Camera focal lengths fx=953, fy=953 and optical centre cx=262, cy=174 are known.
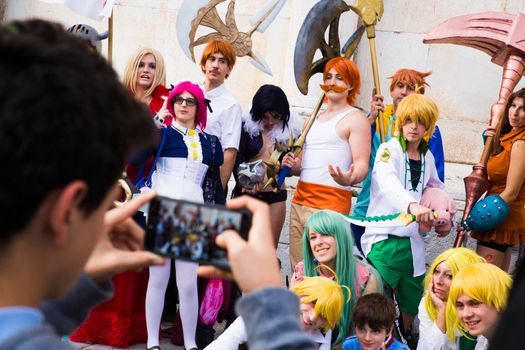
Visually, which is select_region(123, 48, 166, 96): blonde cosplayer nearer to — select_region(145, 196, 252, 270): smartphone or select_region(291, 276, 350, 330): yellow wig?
select_region(291, 276, 350, 330): yellow wig

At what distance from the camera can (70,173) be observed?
1.10m

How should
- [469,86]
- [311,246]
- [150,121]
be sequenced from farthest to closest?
[469,86] < [311,246] < [150,121]

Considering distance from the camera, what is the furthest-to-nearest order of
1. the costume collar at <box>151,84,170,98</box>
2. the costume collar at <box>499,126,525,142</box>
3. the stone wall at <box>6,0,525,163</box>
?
the stone wall at <box>6,0,525,163</box> → the costume collar at <box>151,84,170,98</box> → the costume collar at <box>499,126,525,142</box>

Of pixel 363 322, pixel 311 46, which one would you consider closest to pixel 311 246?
pixel 363 322

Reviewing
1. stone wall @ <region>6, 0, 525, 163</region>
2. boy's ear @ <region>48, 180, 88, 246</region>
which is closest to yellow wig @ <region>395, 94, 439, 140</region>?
stone wall @ <region>6, 0, 525, 163</region>

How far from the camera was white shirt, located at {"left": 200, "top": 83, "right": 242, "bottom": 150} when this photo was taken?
5.75 m

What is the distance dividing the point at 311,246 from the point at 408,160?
2.73ft

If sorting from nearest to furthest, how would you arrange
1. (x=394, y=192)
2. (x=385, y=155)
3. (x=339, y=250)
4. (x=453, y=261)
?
(x=453, y=261)
(x=339, y=250)
(x=394, y=192)
(x=385, y=155)

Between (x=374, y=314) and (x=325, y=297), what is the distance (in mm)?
229

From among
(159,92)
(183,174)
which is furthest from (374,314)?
(159,92)

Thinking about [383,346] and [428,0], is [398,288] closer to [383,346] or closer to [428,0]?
[383,346]

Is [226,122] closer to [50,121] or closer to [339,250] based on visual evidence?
[339,250]

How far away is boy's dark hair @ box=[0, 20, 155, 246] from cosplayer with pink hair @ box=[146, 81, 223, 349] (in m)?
3.99

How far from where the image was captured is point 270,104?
19.5 feet
